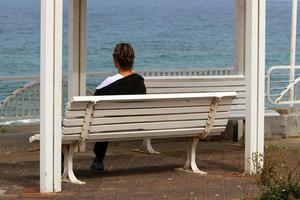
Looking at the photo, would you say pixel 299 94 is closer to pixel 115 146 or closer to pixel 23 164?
pixel 115 146

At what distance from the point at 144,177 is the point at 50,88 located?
1.88 m

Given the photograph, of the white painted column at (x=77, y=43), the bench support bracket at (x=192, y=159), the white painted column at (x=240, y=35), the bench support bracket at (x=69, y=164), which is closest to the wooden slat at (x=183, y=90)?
the white painted column at (x=240, y=35)

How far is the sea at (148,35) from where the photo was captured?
5747cm

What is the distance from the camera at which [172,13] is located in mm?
100312

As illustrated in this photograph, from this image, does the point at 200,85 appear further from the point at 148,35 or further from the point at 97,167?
the point at 148,35

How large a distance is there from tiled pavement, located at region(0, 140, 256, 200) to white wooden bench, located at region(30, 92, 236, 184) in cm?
43

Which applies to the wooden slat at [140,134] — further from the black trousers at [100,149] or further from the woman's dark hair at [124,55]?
the woman's dark hair at [124,55]

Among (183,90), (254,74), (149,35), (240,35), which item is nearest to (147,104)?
(254,74)

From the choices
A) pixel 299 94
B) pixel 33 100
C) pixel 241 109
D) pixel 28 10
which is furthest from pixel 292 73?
Result: pixel 28 10

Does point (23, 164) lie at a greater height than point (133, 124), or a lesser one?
lesser

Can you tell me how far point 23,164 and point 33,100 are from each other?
2540 millimetres

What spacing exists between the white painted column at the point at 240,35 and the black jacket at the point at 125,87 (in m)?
3.32

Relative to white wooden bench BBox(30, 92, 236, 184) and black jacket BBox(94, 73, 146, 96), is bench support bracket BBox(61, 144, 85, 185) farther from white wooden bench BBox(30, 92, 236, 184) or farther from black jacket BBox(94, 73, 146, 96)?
black jacket BBox(94, 73, 146, 96)

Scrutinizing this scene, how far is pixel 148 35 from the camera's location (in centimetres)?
7581
